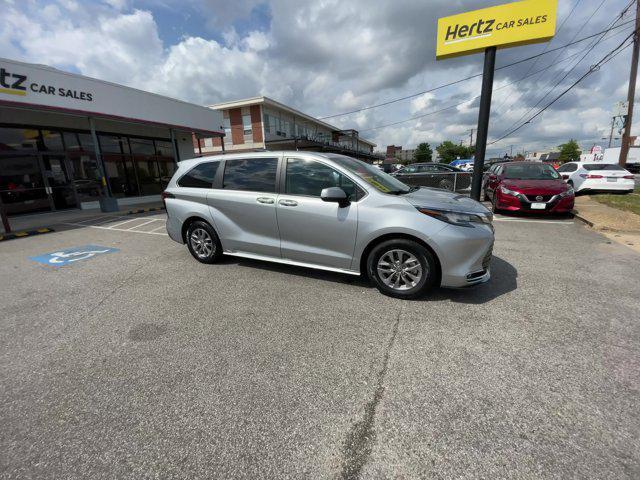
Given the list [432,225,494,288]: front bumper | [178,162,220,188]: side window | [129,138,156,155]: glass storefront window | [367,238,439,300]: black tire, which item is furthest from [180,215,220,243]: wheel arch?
[129,138,156,155]: glass storefront window

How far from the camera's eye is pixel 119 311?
3.55 metres

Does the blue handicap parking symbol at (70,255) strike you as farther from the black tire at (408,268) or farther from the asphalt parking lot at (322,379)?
the black tire at (408,268)

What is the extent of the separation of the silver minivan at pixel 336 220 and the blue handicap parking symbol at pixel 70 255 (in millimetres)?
2636

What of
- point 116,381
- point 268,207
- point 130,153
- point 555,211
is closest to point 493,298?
point 268,207

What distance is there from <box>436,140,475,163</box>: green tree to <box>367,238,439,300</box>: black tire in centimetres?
9850

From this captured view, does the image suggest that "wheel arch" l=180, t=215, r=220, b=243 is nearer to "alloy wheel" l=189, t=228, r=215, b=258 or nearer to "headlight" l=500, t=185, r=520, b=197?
"alloy wheel" l=189, t=228, r=215, b=258

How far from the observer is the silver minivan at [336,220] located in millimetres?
3311

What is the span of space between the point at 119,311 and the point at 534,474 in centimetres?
403

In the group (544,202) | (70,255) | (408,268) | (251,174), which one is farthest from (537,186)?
(70,255)

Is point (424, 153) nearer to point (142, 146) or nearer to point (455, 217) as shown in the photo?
point (142, 146)

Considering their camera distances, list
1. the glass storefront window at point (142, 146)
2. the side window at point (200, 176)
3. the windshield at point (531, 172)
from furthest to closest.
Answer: the glass storefront window at point (142, 146) < the windshield at point (531, 172) < the side window at point (200, 176)

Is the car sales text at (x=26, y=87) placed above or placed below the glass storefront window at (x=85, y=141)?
above

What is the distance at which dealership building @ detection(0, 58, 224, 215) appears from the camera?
9789 millimetres

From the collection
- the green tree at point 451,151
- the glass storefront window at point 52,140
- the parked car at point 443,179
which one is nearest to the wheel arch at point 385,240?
the parked car at point 443,179
